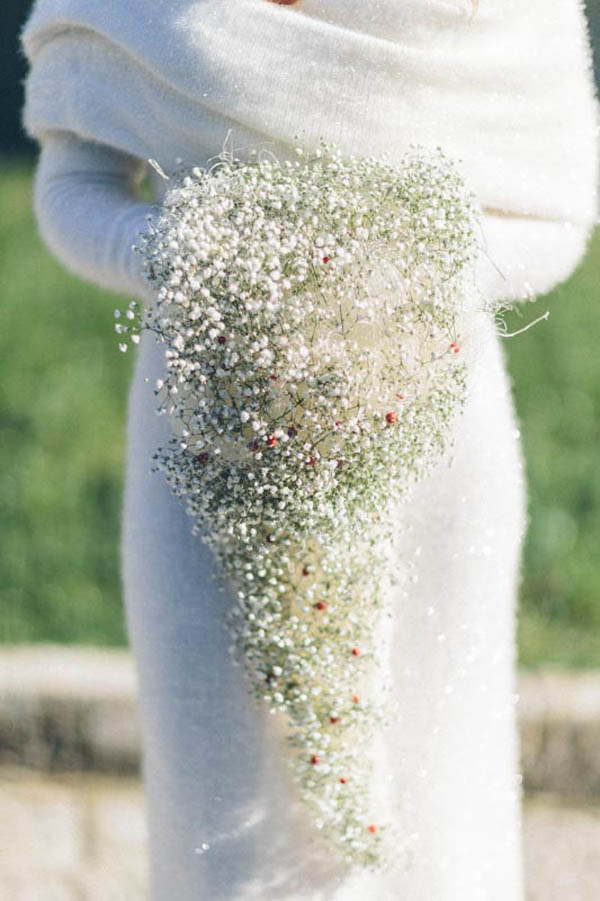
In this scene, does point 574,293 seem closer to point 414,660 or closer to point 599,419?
point 599,419

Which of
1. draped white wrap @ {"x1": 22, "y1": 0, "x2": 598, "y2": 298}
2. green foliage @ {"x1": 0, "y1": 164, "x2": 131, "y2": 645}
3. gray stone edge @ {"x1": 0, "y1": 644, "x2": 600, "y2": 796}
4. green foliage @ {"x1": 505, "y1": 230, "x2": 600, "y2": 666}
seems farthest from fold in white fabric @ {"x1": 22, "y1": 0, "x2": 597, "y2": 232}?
green foliage @ {"x1": 0, "y1": 164, "x2": 131, "y2": 645}

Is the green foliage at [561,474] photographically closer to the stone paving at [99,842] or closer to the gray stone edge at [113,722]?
the gray stone edge at [113,722]

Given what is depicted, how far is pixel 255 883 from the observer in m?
1.76

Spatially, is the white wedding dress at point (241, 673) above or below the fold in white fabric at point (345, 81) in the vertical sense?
below

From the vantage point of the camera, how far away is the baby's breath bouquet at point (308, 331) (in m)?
1.33

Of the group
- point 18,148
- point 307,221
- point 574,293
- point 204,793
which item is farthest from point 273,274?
point 18,148

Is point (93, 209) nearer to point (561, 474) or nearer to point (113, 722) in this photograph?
point (113, 722)

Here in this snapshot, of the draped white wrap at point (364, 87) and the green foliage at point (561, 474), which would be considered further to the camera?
the green foliage at point (561, 474)

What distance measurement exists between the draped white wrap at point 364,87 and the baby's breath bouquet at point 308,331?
0.07 m

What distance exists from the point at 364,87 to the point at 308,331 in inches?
14.5

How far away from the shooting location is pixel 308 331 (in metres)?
1.34

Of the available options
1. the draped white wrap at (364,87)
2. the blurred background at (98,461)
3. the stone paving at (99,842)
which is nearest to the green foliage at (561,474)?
the blurred background at (98,461)

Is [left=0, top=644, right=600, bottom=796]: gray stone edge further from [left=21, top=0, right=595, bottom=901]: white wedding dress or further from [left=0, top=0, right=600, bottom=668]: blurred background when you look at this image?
[left=21, top=0, right=595, bottom=901]: white wedding dress

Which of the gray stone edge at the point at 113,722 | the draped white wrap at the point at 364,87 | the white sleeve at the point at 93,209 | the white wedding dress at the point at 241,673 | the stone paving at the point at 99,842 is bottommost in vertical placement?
the stone paving at the point at 99,842
